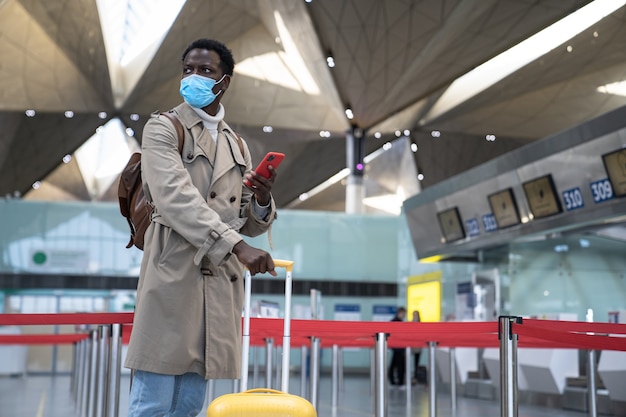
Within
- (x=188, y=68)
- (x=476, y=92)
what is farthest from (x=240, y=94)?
(x=188, y=68)

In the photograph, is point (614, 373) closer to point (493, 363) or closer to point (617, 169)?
point (617, 169)

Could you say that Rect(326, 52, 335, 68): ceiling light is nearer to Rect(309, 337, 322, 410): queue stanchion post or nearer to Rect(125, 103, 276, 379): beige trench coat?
Rect(309, 337, 322, 410): queue stanchion post

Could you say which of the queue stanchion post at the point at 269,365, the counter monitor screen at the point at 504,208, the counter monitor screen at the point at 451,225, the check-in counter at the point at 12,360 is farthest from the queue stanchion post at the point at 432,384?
the check-in counter at the point at 12,360

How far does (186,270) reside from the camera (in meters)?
3.16

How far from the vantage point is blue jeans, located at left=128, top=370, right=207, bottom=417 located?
Answer: 3086 mm

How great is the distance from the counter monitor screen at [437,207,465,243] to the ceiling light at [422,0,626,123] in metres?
3.51

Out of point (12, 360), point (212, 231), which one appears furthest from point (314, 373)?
point (12, 360)

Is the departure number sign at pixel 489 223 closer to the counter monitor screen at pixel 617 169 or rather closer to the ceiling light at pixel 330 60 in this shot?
the counter monitor screen at pixel 617 169

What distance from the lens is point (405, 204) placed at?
2311cm

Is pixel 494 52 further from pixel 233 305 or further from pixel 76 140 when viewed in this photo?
pixel 76 140

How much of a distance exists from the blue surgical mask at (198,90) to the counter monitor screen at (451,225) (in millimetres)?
16745

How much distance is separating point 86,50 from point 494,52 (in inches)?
591

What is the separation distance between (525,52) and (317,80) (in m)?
11.3

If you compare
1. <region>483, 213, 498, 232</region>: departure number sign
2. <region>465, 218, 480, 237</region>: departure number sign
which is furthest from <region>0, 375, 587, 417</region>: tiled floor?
<region>465, 218, 480, 237</region>: departure number sign
